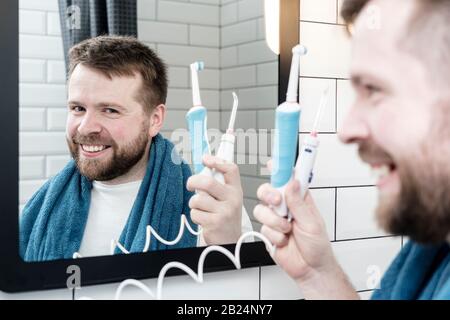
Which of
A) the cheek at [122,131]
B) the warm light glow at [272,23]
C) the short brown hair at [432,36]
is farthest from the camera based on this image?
the warm light glow at [272,23]

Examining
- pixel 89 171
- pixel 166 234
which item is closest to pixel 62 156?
pixel 89 171

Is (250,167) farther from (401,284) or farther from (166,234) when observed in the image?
(401,284)

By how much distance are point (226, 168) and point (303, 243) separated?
221mm

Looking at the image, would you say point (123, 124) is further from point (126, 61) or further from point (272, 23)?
point (272, 23)

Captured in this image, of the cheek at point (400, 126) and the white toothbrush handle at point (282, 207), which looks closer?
the cheek at point (400, 126)

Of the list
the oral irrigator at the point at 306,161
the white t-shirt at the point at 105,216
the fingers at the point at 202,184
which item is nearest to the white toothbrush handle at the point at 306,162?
the oral irrigator at the point at 306,161

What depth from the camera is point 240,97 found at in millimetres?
1032

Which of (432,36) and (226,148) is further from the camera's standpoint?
(226,148)

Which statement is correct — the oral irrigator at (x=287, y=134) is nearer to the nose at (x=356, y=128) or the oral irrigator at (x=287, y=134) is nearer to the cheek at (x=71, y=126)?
the nose at (x=356, y=128)

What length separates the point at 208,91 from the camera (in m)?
1.00

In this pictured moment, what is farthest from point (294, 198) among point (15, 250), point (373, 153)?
point (15, 250)

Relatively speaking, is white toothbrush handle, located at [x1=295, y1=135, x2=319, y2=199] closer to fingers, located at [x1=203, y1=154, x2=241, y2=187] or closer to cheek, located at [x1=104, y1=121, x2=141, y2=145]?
fingers, located at [x1=203, y1=154, x2=241, y2=187]

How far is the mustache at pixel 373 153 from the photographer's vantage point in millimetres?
768

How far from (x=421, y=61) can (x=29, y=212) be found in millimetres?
663
